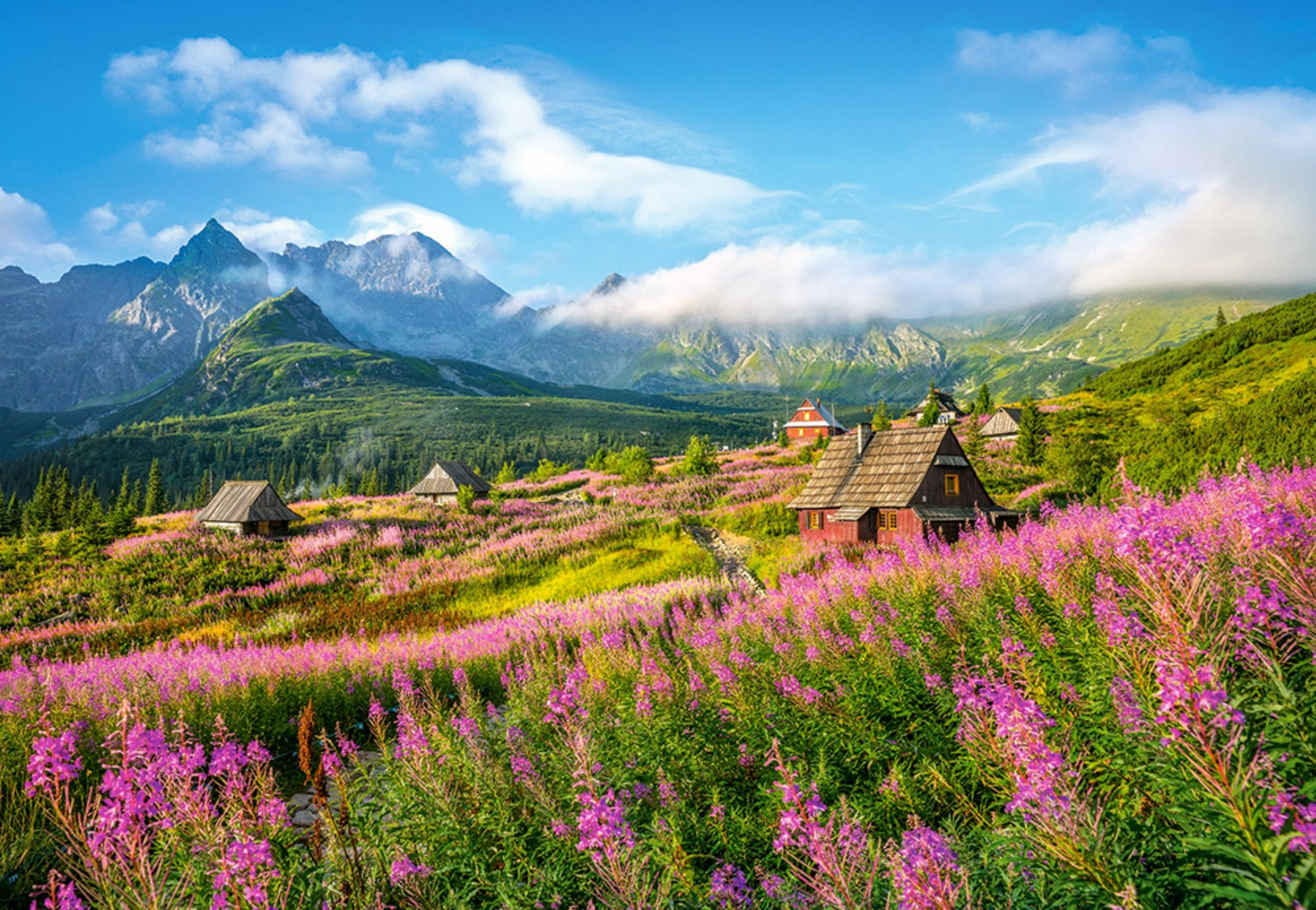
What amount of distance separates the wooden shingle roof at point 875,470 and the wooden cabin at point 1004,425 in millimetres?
42795

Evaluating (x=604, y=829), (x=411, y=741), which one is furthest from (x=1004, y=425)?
(x=604, y=829)

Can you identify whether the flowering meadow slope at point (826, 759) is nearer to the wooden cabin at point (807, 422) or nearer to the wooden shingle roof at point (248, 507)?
the wooden shingle roof at point (248, 507)

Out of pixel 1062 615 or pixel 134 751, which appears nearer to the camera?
pixel 134 751

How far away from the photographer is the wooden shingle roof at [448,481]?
4150 cm

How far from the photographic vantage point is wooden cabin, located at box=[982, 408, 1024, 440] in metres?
64.4

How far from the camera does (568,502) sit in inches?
1517

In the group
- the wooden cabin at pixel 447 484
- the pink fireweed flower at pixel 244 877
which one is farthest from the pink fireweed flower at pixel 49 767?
the wooden cabin at pixel 447 484

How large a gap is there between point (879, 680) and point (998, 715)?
370cm

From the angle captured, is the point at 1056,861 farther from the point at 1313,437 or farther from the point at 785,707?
the point at 1313,437

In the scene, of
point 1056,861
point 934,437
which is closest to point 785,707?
point 1056,861

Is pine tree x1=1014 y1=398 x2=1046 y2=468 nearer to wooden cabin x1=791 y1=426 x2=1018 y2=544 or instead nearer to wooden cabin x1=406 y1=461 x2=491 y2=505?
wooden cabin x1=791 y1=426 x2=1018 y2=544

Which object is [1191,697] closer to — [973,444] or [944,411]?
[973,444]

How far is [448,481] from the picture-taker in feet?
137

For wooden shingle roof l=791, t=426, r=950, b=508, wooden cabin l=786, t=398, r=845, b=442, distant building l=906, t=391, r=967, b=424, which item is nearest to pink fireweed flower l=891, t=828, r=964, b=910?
wooden shingle roof l=791, t=426, r=950, b=508
